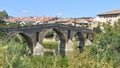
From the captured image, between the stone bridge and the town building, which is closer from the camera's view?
the stone bridge

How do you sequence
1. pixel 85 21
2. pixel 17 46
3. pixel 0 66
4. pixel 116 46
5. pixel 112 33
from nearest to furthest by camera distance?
pixel 0 66, pixel 17 46, pixel 116 46, pixel 112 33, pixel 85 21

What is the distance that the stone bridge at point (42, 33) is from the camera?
201 ft

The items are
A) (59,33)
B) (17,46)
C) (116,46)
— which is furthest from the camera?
(59,33)

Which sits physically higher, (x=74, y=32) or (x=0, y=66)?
(x=0, y=66)

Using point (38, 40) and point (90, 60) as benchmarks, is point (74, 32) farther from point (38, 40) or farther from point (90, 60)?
point (90, 60)

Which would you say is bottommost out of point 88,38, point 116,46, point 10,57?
point 88,38

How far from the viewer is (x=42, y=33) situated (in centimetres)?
6888

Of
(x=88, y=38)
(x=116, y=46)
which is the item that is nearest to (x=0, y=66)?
(x=116, y=46)

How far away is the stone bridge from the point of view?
6138cm

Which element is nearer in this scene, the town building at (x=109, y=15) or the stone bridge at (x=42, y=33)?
the stone bridge at (x=42, y=33)

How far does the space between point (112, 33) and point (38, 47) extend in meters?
40.9

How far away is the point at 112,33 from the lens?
25500mm

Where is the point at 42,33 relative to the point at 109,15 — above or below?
below

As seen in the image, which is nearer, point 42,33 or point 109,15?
point 42,33
